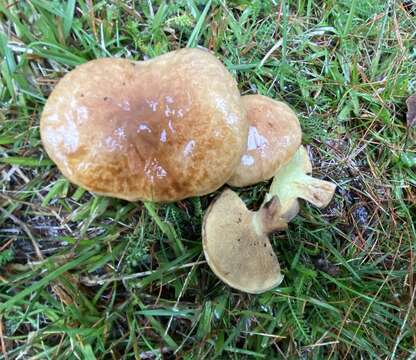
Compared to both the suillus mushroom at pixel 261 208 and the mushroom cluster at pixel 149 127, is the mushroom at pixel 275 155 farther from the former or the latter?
the mushroom cluster at pixel 149 127

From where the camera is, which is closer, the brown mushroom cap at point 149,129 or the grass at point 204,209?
the brown mushroom cap at point 149,129

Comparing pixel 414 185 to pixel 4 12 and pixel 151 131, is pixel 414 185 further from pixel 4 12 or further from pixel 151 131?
pixel 4 12

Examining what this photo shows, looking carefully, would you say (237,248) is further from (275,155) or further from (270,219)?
(275,155)

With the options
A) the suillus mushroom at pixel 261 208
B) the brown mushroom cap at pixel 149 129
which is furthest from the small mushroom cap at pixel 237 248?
the brown mushroom cap at pixel 149 129

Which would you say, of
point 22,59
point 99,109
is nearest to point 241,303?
point 99,109

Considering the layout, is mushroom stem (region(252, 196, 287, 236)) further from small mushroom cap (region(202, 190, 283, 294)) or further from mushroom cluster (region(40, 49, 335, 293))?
mushroom cluster (region(40, 49, 335, 293))

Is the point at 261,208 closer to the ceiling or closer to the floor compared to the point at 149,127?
closer to the floor

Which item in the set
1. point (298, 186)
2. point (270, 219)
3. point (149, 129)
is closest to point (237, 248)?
point (270, 219)
